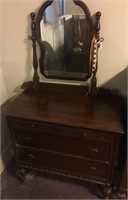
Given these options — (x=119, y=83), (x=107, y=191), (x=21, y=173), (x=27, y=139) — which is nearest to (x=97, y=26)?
(x=119, y=83)

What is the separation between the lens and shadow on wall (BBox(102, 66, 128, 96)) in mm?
1579

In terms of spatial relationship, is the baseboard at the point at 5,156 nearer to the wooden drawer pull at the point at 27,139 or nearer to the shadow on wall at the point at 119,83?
the wooden drawer pull at the point at 27,139

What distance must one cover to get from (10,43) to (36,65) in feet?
0.92

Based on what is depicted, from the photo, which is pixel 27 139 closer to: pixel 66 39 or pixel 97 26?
pixel 66 39

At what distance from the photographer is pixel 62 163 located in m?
1.57

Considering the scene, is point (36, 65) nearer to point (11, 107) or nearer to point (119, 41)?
point (11, 107)

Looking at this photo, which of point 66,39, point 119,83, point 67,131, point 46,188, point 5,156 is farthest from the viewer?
point 5,156

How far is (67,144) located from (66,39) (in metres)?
0.76

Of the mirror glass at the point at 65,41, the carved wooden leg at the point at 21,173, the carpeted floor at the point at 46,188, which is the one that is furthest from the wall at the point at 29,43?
the carpeted floor at the point at 46,188

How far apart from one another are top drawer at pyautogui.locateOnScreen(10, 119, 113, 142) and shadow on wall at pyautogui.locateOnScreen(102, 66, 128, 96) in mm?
466

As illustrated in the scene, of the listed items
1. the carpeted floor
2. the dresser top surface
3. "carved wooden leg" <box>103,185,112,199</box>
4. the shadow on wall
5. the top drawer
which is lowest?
the carpeted floor

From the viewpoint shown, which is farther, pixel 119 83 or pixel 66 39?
pixel 119 83

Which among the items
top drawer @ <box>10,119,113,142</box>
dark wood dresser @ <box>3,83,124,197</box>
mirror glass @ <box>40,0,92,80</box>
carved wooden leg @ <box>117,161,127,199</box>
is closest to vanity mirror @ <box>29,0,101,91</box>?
mirror glass @ <box>40,0,92,80</box>

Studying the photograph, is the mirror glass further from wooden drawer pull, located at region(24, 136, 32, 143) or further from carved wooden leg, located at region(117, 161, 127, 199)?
carved wooden leg, located at region(117, 161, 127, 199)
